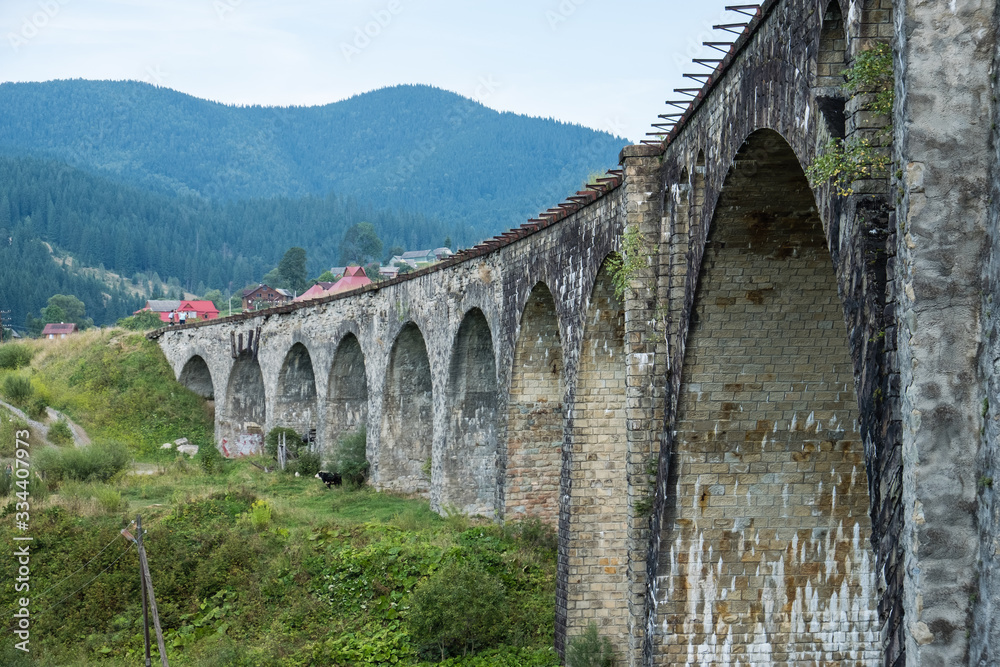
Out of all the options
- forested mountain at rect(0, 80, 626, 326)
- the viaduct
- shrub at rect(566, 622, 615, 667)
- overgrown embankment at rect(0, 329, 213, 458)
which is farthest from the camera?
forested mountain at rect(0, 80, 626, 326)

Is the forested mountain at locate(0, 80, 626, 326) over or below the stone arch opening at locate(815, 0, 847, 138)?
over

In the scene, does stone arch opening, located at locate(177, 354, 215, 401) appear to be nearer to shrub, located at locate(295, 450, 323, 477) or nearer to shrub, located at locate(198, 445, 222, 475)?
shrub, located at locate(198, 445, 222, 475)

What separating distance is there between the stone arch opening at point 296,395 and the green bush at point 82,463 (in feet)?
21.5

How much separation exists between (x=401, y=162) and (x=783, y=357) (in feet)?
629

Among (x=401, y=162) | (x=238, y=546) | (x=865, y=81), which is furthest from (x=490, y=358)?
(x=401, y=162)

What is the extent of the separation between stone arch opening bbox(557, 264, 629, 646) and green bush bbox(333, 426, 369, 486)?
451 inches

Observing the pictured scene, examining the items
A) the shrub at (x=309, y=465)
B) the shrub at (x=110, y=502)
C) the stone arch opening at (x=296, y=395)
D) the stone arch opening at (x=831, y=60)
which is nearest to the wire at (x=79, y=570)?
the shrub at (x=110, y=502)

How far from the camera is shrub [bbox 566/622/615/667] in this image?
11.4 meters

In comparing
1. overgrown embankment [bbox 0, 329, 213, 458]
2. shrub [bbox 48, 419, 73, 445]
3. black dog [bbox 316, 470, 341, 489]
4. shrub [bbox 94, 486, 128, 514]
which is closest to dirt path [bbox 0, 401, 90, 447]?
shrub [bbox 48, 419, 73, 445]

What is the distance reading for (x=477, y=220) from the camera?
166 meters

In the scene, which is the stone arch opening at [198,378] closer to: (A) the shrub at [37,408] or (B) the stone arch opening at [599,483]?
(A) the shrub at [37,408]

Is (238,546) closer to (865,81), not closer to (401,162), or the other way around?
(865,81)

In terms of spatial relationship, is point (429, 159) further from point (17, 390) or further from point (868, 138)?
point (868, 138)

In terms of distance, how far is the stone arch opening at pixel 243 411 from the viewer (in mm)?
31734
